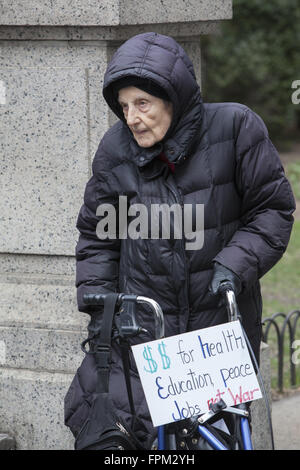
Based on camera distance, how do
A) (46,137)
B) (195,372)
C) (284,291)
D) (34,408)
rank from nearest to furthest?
1. (195,372)
2. (46,137)
3. (34,408)
4. (284,291)

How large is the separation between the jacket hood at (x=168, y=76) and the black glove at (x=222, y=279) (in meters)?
0.45

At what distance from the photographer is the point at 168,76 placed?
3.85 meters

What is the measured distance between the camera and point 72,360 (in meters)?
5.19

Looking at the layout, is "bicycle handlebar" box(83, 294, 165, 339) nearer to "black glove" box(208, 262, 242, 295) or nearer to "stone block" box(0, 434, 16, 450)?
Answer: "black glove" box(208, 262, 242, 295)

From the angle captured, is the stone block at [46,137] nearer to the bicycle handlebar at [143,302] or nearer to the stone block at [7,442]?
the stone block at [7,442]

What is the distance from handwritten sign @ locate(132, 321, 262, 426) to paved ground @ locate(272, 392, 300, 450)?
2.23 metres

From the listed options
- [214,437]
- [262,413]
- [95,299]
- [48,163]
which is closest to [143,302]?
[95,299]

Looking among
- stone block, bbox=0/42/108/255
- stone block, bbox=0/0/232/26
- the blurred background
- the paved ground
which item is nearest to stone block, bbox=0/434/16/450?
stone block, bbox=0/42/108/255

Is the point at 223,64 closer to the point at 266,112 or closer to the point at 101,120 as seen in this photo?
the point at 266,112

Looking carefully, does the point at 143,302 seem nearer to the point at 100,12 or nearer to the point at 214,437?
the point at 214,437

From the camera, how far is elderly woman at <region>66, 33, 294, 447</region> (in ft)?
12.9

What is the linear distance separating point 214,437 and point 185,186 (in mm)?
988
